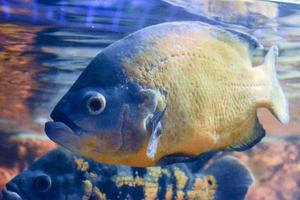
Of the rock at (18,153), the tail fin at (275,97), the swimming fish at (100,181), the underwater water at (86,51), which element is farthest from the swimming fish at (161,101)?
the rock at (18,153)

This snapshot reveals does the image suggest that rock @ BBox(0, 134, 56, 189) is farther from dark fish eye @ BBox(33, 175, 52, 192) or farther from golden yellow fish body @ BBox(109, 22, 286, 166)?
golden yellow fish body @ BBox(109, 22, 286, 166)

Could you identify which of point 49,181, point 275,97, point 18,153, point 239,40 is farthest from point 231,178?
point 18,153

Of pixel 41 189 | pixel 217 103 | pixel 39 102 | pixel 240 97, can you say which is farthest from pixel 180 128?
pixel 39 102

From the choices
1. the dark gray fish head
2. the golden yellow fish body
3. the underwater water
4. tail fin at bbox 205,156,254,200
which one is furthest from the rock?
the golden yellow fish body

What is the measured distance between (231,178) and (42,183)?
2220 millimetres

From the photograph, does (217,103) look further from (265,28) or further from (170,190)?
(265,28)

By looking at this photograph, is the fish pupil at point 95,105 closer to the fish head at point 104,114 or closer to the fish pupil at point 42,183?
the fish head at point 104,114

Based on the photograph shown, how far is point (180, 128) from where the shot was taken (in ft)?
9.61

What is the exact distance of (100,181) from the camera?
470 cm

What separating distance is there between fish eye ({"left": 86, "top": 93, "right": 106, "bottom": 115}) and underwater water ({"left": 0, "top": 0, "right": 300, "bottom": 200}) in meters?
2.92

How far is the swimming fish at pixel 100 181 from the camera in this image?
4535mm

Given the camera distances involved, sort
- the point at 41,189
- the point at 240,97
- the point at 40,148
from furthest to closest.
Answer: the point at 40,148, the point at 41,189, the point at 240,97

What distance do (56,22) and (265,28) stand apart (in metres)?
3.45

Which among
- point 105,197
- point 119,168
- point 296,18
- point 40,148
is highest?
point 296,18
